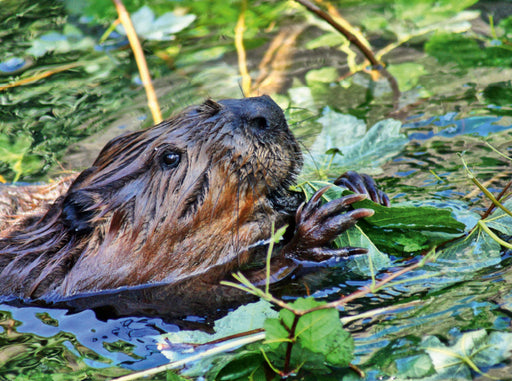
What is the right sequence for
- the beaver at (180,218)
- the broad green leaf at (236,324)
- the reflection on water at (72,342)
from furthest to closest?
1. the beaver at (180,218)
2. the reflection on water at (72,342)
3. the broad green leaf at (236,324)

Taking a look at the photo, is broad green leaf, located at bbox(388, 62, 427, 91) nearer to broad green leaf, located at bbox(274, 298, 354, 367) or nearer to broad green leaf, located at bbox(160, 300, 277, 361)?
broad green leaf, located at bbox(160, 300, 277, 361)

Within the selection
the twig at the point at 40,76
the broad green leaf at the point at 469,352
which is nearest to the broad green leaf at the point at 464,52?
the twig at the point at 40,76

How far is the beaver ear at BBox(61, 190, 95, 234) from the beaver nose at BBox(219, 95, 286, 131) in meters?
0.77

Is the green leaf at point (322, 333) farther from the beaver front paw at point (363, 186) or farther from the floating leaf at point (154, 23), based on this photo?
the floating leaf at point (154, 23)

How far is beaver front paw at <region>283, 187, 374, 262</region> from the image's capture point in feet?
8.84

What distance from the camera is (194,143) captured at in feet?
9.36

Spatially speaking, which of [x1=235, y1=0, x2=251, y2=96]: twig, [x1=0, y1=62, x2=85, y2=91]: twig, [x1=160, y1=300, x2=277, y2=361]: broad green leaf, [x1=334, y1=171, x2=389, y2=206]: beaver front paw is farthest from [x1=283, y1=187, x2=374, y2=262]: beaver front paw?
[x1=0, y1=62, x2=85, y2=91]: twig

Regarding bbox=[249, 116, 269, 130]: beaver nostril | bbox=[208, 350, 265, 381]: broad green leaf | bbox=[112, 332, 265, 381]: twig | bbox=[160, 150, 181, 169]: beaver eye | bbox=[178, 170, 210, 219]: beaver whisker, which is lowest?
bbox=[208, 350, 265, 381]: broad green leaf

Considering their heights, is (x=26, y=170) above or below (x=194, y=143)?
below

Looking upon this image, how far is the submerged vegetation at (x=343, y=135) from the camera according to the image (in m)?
2.16

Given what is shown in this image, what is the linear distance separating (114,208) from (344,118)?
1.46 m

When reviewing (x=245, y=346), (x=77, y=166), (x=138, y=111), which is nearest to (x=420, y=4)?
(x=138, y=111)

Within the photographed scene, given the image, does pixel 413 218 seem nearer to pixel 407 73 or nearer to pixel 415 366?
pixel 415 366

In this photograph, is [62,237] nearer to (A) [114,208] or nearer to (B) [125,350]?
(A) [114,208]
